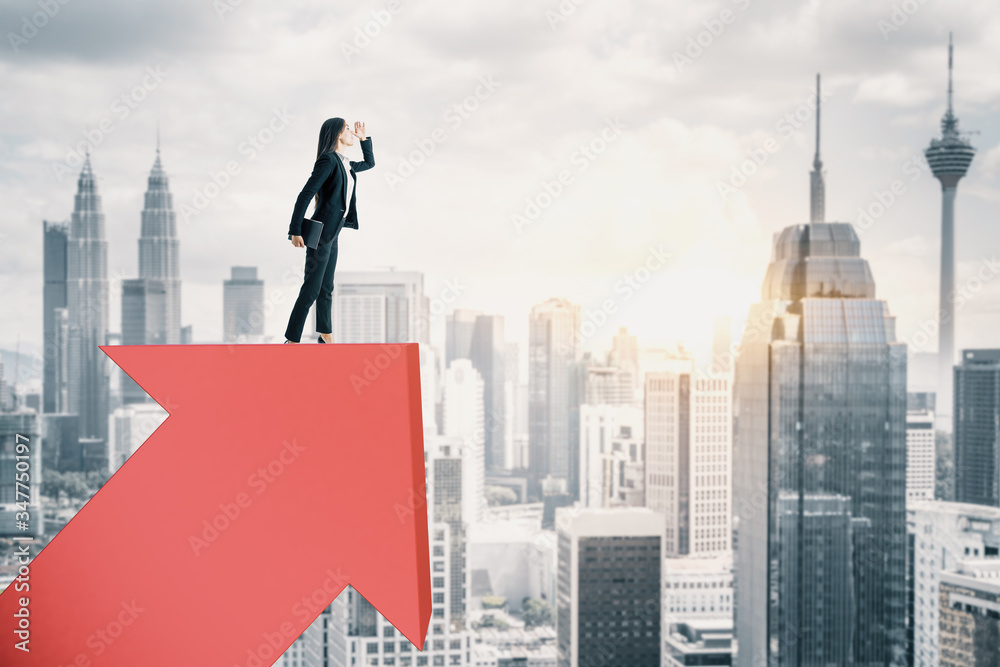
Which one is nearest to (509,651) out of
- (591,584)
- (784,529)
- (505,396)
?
(591,584)

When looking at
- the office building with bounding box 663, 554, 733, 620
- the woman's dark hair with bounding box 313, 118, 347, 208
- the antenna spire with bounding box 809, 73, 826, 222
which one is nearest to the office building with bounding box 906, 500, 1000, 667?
the office building with bounding box 663, 554, 733, 620

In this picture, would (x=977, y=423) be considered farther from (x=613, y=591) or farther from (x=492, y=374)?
(x=492, y=374)

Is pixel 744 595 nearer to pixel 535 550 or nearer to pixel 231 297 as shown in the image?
pixel 535 550

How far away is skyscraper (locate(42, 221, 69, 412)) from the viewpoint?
1494 cm

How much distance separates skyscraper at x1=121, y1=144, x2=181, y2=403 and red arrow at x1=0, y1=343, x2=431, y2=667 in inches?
580

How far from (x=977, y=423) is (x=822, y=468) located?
2.78 meters

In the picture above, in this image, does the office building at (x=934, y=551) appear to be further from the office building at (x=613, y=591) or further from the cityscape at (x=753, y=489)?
the office building at (x=613, y=591)

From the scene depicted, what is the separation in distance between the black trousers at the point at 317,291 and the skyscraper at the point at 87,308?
13.8m

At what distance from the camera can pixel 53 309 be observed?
53.0 ft

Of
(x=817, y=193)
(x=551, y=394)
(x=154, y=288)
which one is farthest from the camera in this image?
(x=551, y=394)

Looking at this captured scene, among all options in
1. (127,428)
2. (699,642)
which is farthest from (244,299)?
(699,642)

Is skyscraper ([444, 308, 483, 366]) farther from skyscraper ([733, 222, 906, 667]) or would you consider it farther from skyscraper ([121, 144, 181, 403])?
skyscraper ([733, 222, 906, 667])

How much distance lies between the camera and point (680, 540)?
54.5 feet

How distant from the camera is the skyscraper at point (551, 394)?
17.5m
